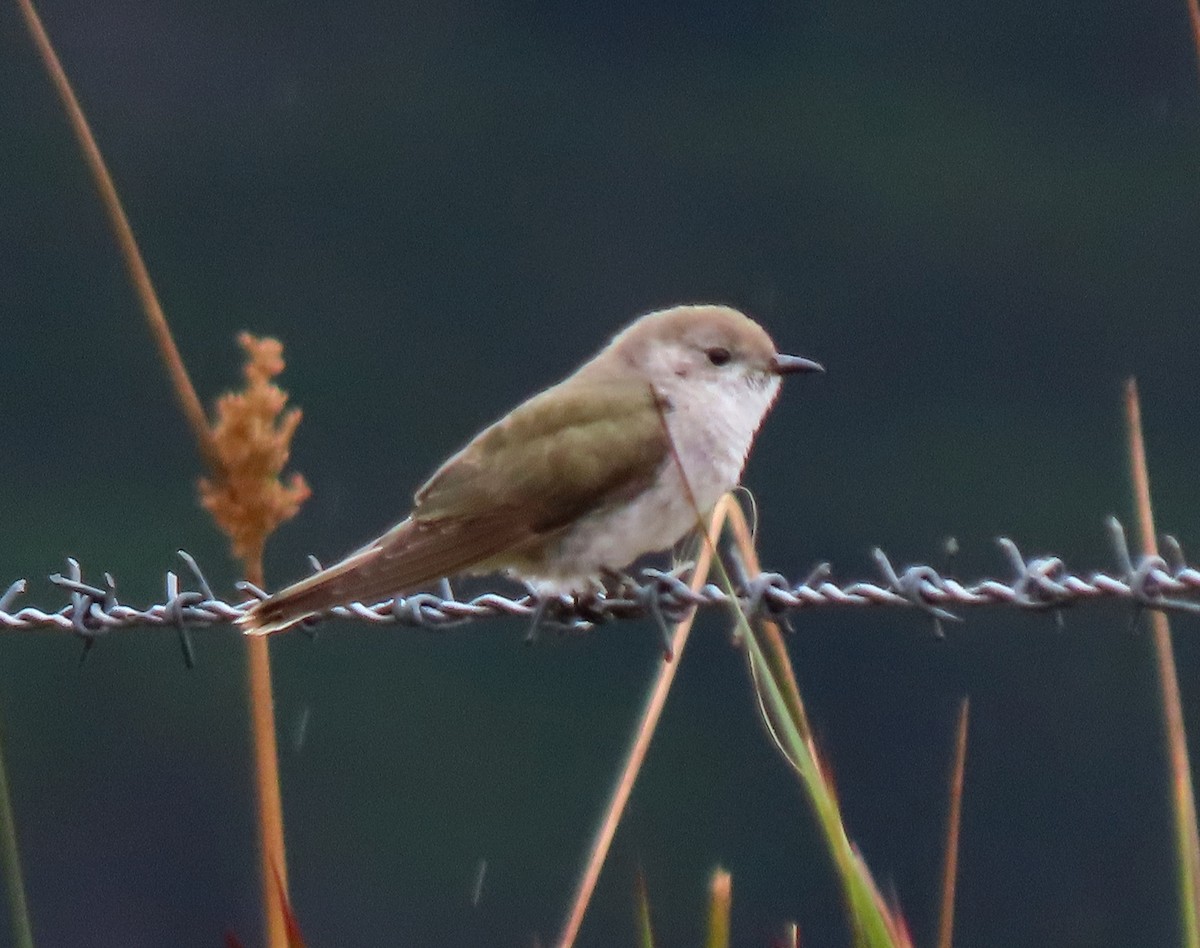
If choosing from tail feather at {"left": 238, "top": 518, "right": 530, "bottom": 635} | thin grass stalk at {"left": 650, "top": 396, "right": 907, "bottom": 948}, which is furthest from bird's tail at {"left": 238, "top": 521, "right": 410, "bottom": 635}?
thin grass stalk at {"left": 650, "top": 396, "right": 907, "bottom": 948}

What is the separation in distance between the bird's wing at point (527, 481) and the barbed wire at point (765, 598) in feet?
0.55

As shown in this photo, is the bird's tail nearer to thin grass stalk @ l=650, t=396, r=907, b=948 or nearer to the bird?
the bird

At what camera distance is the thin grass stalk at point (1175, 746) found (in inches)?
93.9

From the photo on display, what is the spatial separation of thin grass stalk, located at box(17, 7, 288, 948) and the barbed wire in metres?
0.35

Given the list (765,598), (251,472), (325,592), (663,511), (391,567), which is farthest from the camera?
(663,511)

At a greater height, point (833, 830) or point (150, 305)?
point (150, 305)

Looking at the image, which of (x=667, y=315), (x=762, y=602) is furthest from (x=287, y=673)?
(x=762, y=602)

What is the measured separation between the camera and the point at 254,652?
9.61 ft

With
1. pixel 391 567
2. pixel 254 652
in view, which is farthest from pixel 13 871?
pixel 391 567

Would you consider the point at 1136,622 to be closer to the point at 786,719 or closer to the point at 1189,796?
the point at 1189,796

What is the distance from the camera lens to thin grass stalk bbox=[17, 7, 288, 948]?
2770 millimetres

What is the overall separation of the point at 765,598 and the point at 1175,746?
0.73 meters

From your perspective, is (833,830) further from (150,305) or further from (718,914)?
(150,305)

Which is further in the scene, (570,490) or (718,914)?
(570,490)
